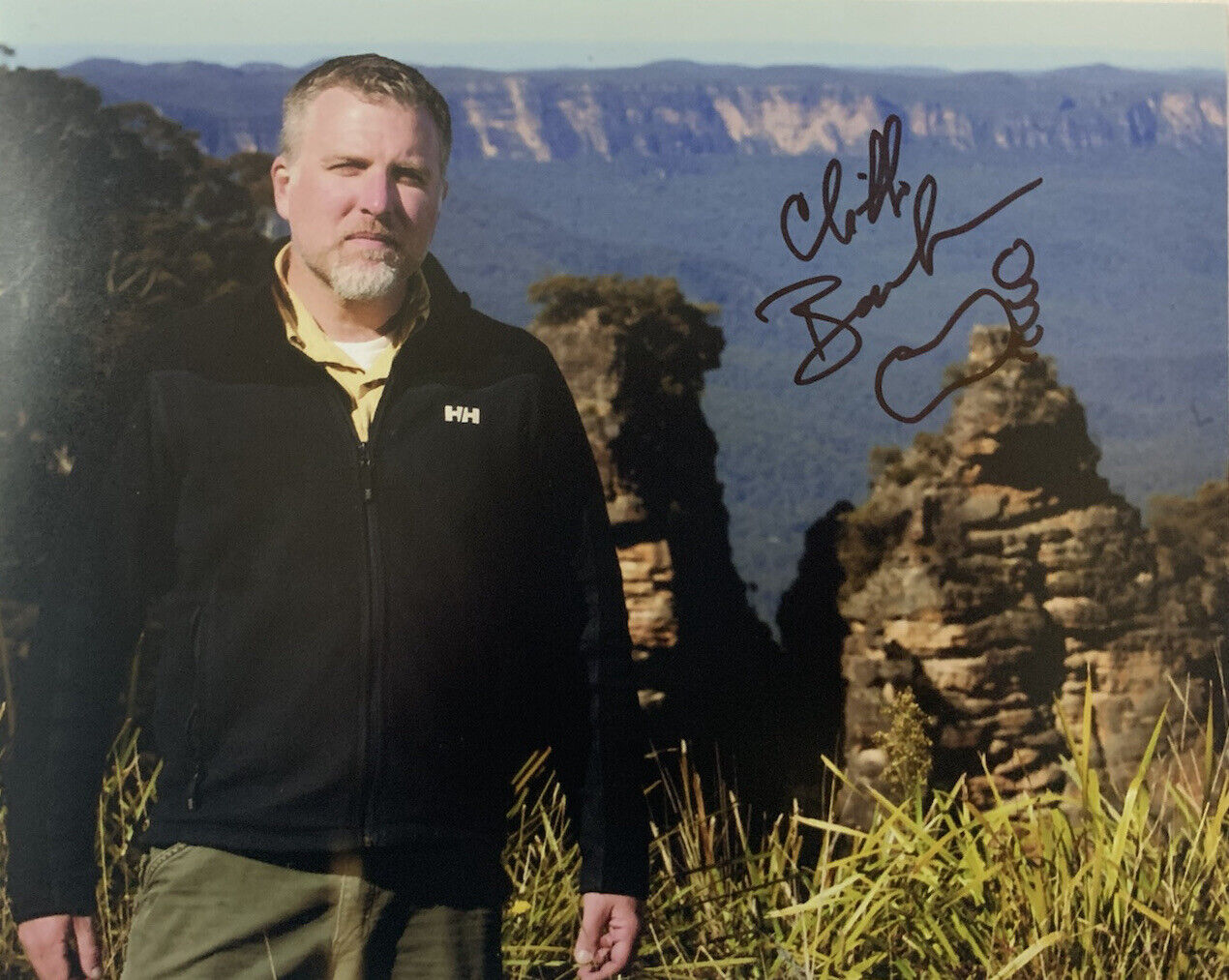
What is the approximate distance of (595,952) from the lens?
2.87m

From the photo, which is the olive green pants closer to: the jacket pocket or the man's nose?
the jacket pocket

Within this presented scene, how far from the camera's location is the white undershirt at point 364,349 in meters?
2.98

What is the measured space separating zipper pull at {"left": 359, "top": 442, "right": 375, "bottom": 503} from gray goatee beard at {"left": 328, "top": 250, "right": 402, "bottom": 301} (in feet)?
1.12

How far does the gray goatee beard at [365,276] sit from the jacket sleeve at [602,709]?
22.0 inches

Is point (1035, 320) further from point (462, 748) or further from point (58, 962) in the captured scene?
point (58, 962)

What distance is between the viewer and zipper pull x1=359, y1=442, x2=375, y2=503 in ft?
9.32

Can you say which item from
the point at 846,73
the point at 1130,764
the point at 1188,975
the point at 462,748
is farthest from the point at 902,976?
the point at 846,73

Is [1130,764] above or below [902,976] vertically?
above

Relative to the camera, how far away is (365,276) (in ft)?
9.75

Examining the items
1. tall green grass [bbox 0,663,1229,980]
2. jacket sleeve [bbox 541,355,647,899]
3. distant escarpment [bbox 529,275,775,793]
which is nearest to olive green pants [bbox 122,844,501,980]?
jacket sleeve [bbox 541,355,647,899]

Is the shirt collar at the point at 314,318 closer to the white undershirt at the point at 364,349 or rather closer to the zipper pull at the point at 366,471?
the white undershirt at the point at 364,349

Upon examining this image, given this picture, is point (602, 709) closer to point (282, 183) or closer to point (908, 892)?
point (908, 892)

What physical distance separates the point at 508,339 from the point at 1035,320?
1.61 metres
